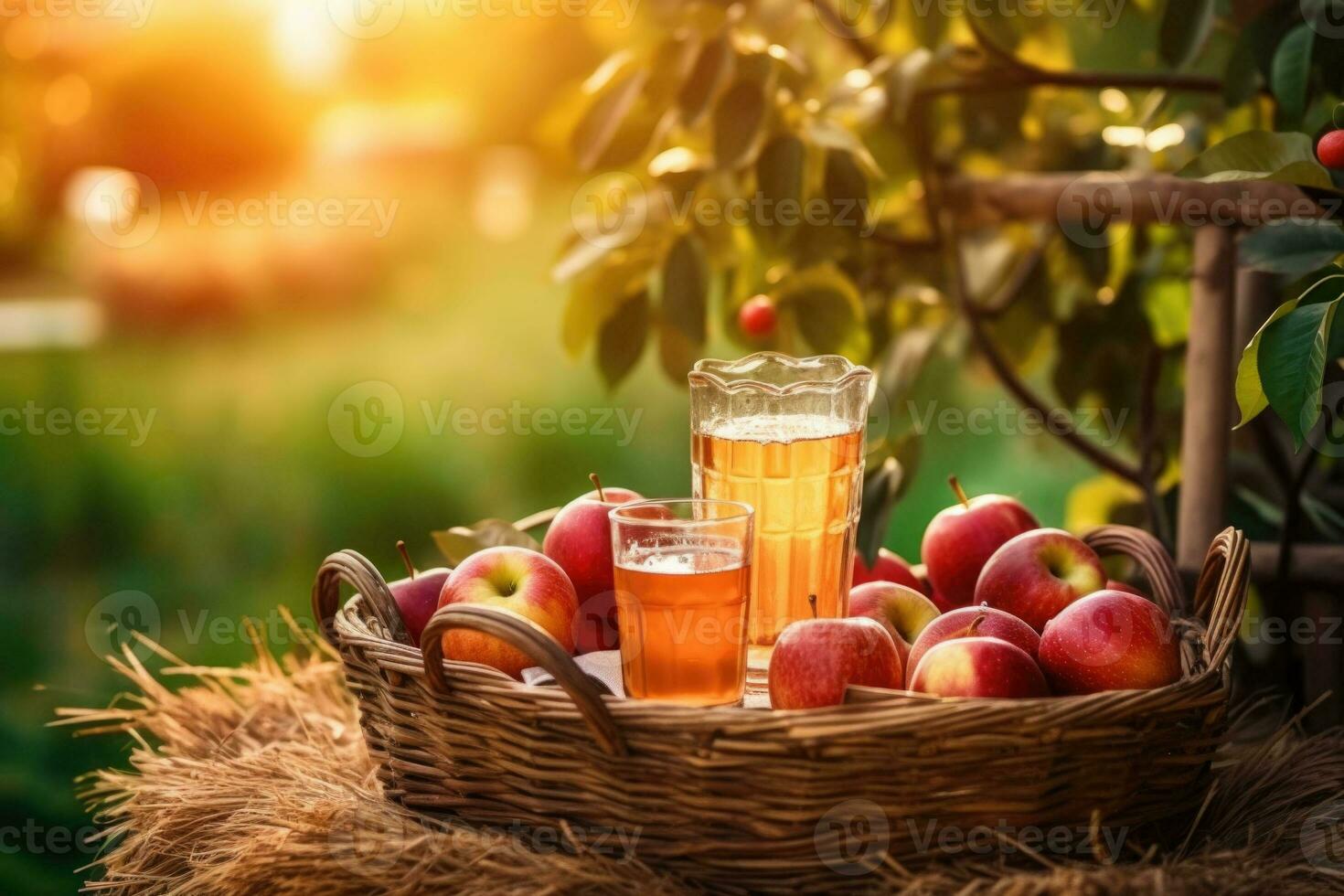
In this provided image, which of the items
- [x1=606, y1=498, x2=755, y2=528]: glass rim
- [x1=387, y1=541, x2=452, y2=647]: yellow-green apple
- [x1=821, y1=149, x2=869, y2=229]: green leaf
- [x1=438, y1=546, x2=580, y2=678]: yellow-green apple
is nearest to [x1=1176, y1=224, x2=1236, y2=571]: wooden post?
[x1=821, y1=149, x2=869, y2=229]: green leaf

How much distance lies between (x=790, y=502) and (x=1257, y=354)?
1.45 ft

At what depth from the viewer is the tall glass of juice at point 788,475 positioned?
1.24 metres

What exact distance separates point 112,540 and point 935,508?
1.94m

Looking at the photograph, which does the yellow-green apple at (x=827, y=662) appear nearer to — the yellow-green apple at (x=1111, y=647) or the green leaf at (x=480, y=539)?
the yellow-green apple at (x=1111, y=647)

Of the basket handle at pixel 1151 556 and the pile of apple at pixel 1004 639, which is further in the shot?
the basket handle at pixel 1151 556

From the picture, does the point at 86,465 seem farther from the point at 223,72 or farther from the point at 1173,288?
the point at 1173,288

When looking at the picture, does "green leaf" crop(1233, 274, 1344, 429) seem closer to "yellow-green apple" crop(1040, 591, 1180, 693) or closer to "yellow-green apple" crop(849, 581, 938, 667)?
"yellow-green apple" crop(1040, 591, 1180, 693)

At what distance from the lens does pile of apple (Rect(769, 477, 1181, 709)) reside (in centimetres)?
102

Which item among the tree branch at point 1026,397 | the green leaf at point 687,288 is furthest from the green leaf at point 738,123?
the tree branch at point 1026,397

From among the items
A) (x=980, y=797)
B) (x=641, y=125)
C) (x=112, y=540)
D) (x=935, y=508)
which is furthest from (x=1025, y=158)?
(x=112, y=540)

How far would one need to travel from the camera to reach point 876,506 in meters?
1.42

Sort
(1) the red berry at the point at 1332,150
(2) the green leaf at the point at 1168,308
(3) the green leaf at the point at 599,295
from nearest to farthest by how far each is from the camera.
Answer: (1) the red berry at the point at 1332,150
(3) the green leaf at the point at 599,295
(2) the green leaf at the point at 1168,308

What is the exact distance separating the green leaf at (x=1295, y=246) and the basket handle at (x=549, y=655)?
0.75 metres

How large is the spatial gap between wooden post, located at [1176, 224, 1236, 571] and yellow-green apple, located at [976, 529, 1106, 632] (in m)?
0.29
